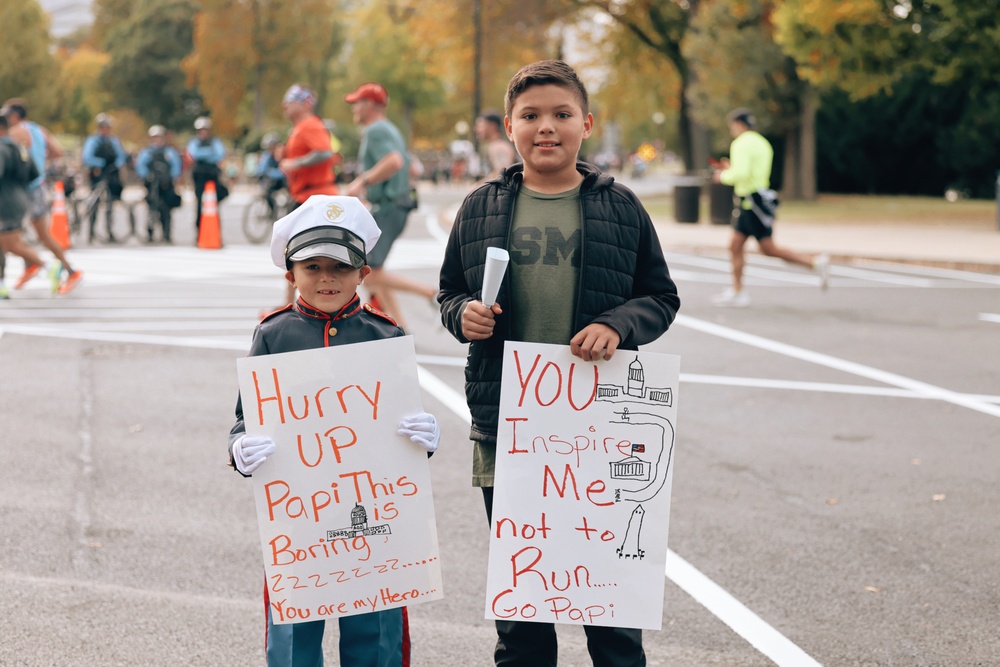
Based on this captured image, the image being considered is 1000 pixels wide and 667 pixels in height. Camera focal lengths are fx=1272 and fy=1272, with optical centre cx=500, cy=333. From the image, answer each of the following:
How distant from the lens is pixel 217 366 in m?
9.51

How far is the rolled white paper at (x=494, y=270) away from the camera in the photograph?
9.92 feet

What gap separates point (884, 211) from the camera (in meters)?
Result: 30.8

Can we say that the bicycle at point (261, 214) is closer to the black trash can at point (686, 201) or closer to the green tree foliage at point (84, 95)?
the black trash can at point (686, 201)

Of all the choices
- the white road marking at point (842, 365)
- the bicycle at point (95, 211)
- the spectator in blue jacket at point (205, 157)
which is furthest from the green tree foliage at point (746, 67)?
the white road marking at point (842, 365)

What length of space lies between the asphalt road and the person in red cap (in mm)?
858

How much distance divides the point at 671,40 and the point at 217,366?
35267 millimetres

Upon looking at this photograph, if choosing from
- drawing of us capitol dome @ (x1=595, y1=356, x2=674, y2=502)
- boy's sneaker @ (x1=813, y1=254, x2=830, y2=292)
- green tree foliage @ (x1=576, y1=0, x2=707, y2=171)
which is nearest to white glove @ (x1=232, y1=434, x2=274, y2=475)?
drawing of us capitol dome @ (x1=595, y1=356, x2=674, y2=502)

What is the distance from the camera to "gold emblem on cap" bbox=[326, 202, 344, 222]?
10.7 ft

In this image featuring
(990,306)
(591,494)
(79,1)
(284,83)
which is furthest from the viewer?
(79,1)

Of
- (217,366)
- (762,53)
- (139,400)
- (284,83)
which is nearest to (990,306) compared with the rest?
(217,366)

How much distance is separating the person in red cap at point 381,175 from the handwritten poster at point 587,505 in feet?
21.7

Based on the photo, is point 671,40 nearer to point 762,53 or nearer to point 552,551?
point 762,53

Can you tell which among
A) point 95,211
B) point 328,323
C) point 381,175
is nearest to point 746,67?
point 95,211

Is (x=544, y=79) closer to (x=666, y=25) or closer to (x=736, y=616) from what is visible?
(x=736, y=616)
